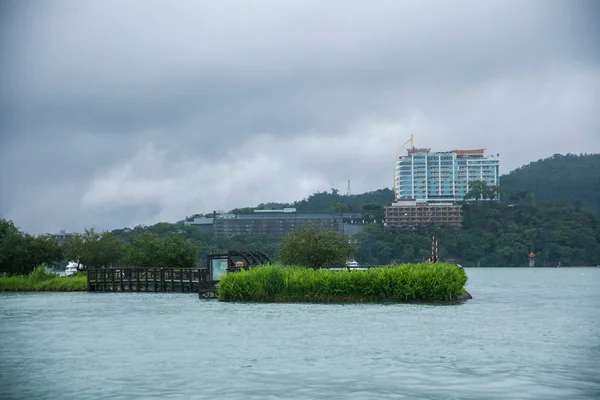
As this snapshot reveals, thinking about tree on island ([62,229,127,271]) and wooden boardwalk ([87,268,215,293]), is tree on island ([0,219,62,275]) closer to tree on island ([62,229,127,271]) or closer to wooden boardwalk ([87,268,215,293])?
tree on island ([62,229,127,271])

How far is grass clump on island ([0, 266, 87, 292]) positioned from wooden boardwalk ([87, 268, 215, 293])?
9.96 feet

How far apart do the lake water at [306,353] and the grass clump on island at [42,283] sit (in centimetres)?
3653

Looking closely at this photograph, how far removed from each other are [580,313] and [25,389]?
3734cm

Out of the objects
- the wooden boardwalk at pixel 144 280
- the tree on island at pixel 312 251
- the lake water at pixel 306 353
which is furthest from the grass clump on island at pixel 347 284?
the tree on island at pixel 312 251

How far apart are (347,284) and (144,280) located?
3293cm

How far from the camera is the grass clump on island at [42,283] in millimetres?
93938

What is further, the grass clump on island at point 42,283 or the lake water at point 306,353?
the grass clump on island at point 42,283

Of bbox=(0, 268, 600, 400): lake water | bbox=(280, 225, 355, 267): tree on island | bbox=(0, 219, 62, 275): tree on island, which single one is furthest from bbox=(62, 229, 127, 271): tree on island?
bbox=(0, 268, 600, 400): lake water

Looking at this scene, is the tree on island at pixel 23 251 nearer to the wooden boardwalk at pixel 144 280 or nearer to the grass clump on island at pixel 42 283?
the grass clump on island at pixel 42 283

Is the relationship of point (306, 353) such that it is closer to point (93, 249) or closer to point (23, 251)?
point (23, 251)

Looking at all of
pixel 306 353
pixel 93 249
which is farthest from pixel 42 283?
pixel 306 353

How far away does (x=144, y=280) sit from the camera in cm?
8838

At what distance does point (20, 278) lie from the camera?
9738 centimetres

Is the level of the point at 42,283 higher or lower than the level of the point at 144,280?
lower
